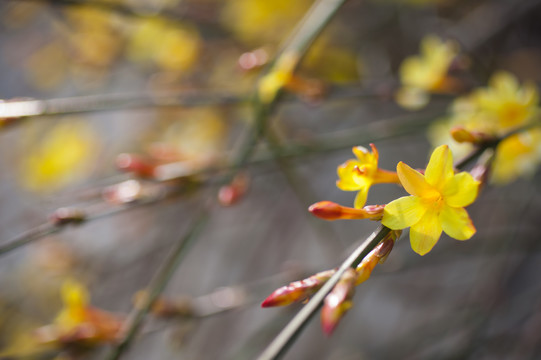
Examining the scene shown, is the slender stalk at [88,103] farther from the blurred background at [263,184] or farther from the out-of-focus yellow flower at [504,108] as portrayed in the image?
the out-of-focus yellow flower at [504,108]

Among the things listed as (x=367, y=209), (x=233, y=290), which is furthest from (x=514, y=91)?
(x=233, y=290)

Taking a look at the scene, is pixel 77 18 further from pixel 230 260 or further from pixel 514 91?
pixel 514 91

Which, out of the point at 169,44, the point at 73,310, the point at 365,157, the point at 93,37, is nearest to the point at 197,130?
the point at 169,44

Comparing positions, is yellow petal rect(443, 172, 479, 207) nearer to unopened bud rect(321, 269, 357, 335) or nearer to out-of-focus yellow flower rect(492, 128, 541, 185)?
unopened bud rect(321, 269, 357, 335)

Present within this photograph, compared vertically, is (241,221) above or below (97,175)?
below

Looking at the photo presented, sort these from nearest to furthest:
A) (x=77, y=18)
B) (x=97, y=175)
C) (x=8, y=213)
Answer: (x=77, y=18)
(x=97, y=175)
(x=8, y=213)

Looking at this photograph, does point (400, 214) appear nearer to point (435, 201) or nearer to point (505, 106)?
point (435, 201)
